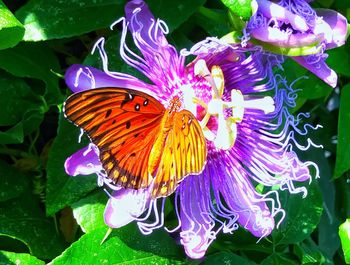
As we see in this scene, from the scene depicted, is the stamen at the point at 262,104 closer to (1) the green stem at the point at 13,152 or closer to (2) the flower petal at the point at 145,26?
(2) the flower petal at the point at 145,26

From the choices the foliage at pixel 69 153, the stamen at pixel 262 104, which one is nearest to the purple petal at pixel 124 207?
the foliage at pixel 69 153

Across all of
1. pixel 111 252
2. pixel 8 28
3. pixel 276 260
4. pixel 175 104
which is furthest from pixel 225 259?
pixel 8 28

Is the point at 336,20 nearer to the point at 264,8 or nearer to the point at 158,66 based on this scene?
the point at 264,8

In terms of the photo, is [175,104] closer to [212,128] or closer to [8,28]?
[212,128]

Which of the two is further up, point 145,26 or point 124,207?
point 145,26

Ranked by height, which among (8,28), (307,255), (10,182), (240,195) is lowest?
(307,255)
